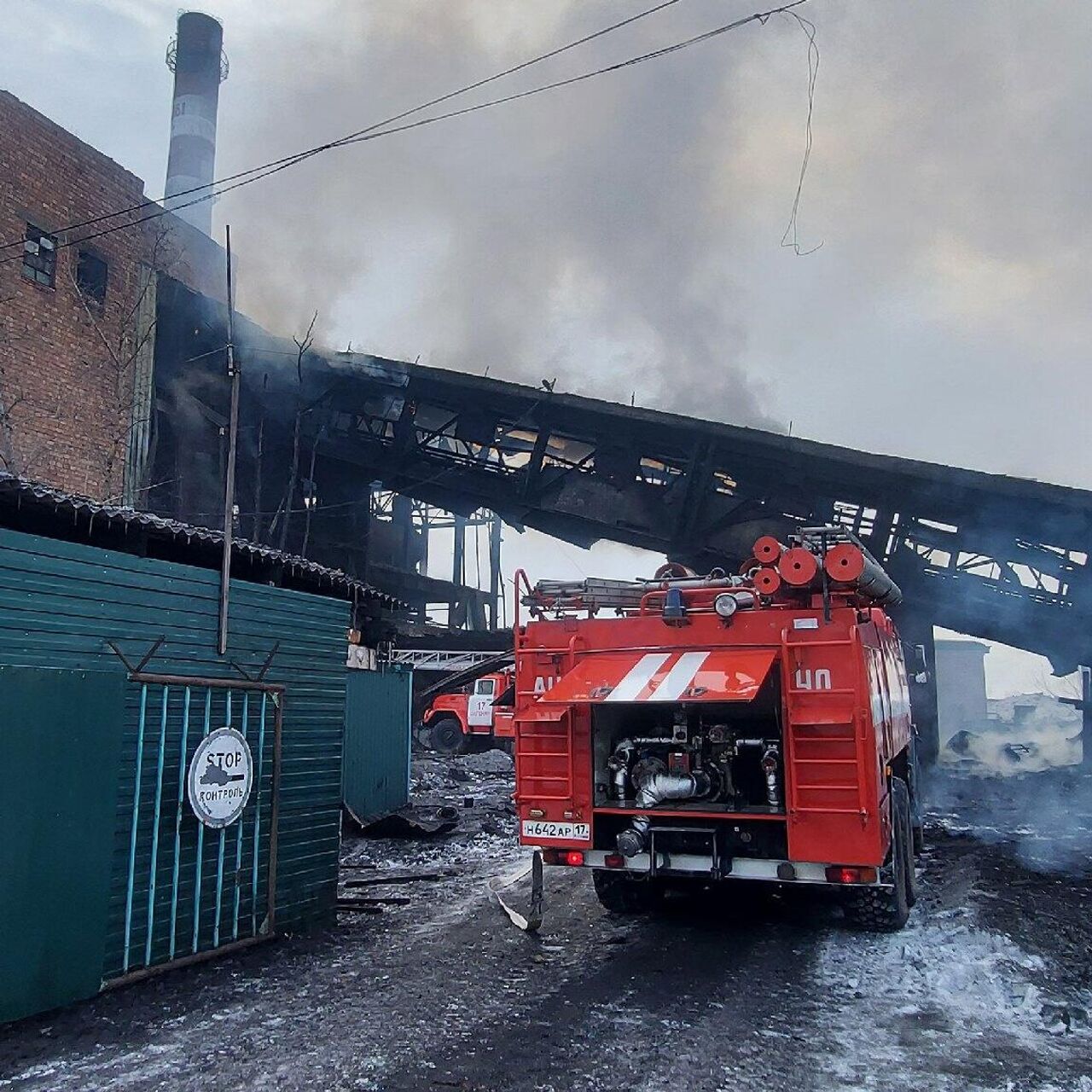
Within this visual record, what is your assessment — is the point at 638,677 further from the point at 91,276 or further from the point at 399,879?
the point at 91,276

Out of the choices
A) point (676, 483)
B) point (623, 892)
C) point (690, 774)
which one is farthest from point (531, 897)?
point (676, 483)

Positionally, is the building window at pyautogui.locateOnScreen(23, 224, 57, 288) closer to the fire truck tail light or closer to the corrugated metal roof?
the corrugated metal roof

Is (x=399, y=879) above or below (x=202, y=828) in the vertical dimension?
below

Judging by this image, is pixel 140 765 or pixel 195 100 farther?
pixel 195 100

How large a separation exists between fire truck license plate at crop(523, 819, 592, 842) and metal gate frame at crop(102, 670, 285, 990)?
2012mm

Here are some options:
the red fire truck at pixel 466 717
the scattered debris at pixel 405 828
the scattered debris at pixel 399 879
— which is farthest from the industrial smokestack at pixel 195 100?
the scattered debris at pixel 399 879

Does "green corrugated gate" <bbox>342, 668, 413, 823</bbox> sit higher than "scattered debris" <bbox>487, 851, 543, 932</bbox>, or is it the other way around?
"green corrugated gate" <bbox>342, 668, 413, 823</bbox>

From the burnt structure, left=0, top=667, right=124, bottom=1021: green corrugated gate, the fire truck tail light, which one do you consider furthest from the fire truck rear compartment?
the burnt structure

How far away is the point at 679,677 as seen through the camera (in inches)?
252

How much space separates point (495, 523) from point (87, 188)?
21.2 m

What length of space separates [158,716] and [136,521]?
1.40 meters

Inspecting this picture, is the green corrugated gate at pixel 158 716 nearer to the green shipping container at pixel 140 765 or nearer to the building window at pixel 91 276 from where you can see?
the green shipping container at pixel 140 765

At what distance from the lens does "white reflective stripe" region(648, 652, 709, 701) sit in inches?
243

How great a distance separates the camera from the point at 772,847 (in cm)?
626
